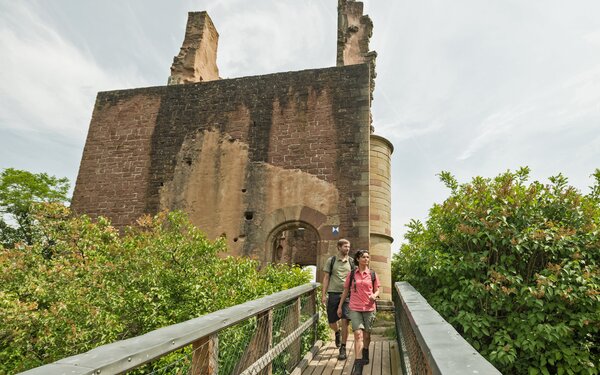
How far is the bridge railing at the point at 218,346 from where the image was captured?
1290mm

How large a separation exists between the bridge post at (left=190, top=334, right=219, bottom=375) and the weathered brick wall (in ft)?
24.3

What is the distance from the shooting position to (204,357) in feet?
→ 7.08

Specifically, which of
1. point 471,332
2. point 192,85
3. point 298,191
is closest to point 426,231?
point 471,332

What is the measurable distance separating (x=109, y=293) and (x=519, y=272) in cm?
536

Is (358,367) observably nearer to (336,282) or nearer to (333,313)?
(333,313)

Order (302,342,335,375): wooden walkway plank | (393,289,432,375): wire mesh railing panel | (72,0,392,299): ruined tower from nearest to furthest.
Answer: (393,289,432,375): wire mesh railing panel → (302,342,335,375): wooden walkway plank → (72,0,392,299): ruined tower

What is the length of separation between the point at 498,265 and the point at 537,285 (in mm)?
527

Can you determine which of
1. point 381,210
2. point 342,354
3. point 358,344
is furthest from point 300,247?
point 358,344

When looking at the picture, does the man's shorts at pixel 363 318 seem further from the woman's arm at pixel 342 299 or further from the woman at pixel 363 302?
the woman's arm at pixel 342 299

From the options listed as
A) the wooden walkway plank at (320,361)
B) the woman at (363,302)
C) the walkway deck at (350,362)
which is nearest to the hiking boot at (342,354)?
the walkway deck at (350,362)

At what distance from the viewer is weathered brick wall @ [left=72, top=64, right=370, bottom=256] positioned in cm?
1023

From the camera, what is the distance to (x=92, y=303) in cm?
529

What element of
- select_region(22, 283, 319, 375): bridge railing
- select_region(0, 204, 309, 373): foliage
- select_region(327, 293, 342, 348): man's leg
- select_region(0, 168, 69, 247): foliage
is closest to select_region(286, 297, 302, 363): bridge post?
select_region(22, 283, 319, 375): bridge railing

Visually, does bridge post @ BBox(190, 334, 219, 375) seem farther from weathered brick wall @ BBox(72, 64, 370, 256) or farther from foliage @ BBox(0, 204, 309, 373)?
weathered brick wall @ BBox(72, 64, 370, 256)
